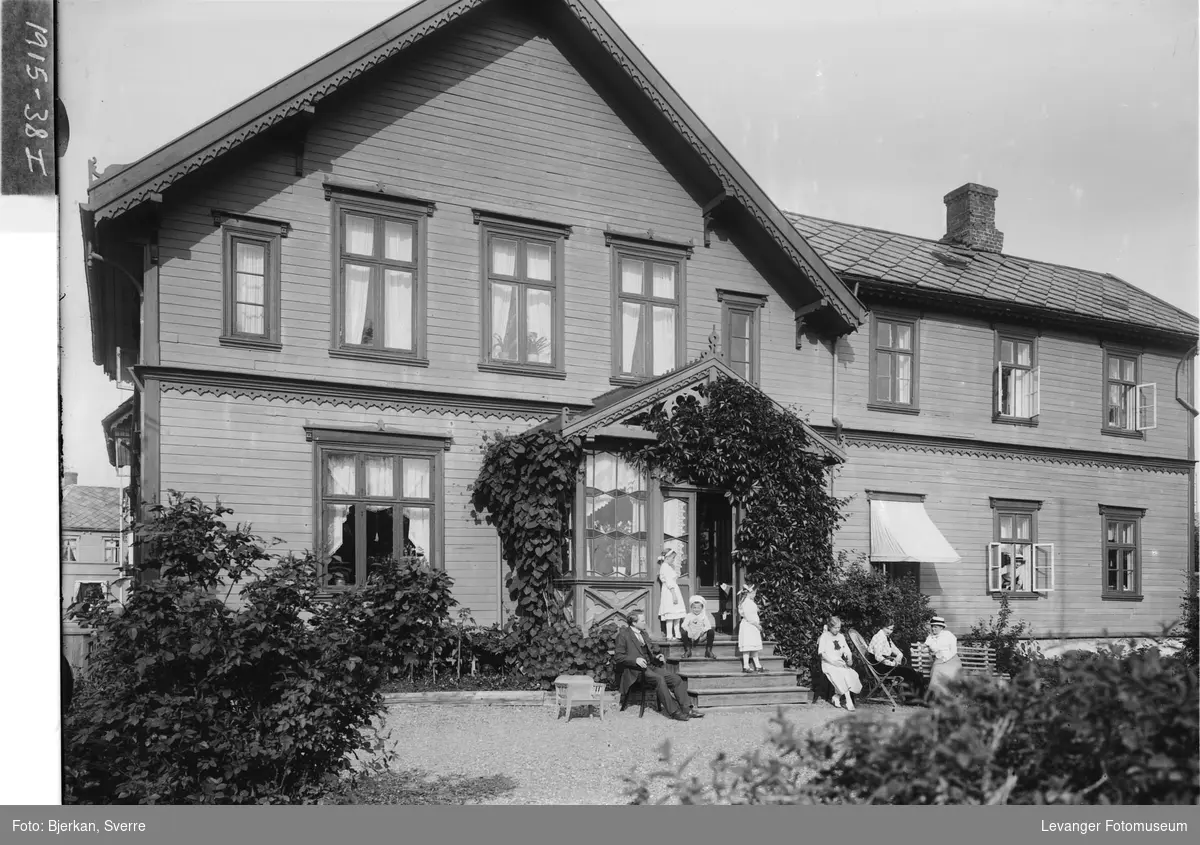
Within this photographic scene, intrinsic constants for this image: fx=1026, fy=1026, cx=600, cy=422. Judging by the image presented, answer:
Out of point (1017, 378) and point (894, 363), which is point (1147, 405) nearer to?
point (1017, 378)

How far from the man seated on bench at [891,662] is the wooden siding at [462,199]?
211 inches

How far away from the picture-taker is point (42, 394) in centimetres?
658

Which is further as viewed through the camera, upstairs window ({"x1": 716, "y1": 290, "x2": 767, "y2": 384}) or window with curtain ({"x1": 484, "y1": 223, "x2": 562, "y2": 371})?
upstairs window ({"x1": 716, "y1": 290, "x2": 767, "y2": 384})

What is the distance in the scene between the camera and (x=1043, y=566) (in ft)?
65.1

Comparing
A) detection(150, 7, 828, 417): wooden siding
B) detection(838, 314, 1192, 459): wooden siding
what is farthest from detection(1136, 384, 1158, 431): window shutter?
detection(150, 7, 828, 417): wooden siding

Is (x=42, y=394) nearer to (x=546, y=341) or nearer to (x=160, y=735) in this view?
(x=160, y=735)

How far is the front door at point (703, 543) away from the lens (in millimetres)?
15328

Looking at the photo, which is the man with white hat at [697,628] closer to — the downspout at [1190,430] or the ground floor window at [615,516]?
the ground floor window at [615,516]

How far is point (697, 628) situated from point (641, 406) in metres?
3.21

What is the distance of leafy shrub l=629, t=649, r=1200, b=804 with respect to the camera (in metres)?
4.46

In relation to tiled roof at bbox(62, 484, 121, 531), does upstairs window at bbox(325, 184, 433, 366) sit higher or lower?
higher

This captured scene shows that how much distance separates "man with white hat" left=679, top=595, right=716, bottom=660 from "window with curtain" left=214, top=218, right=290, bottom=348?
669 cm

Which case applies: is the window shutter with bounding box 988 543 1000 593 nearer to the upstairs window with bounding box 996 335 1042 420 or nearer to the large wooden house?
the large wooden house

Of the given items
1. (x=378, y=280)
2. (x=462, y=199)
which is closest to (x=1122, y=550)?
(x=462, y=199)
